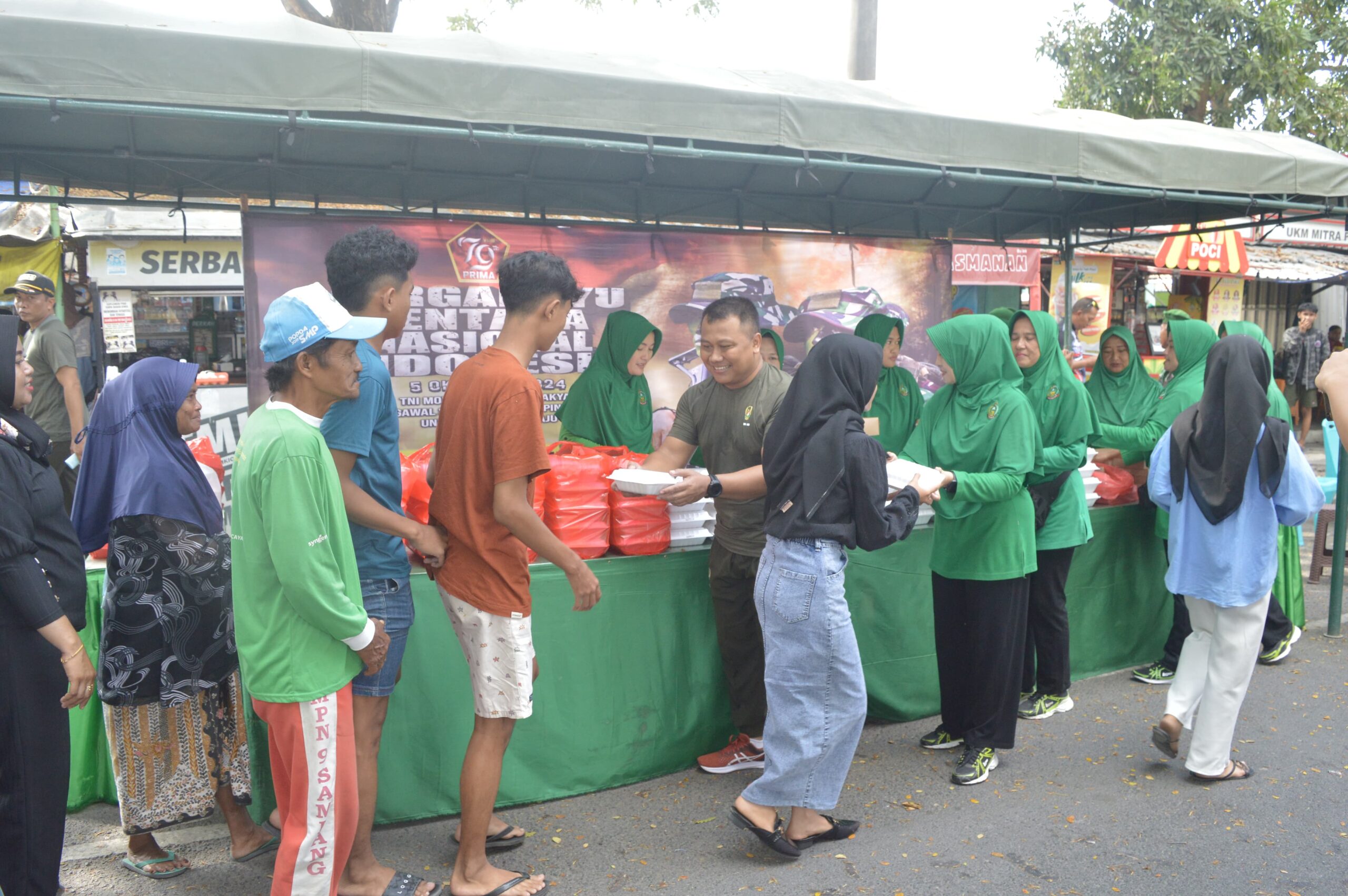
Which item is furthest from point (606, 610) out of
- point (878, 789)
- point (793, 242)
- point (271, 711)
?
point (793, 242)

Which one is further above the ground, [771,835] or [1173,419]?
[1173,419]

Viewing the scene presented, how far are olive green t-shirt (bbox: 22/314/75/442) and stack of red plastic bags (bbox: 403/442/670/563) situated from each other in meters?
3.56

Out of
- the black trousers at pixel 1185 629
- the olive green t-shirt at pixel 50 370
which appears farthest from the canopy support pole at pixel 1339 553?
the olive green t-shirt at pixel 50 370

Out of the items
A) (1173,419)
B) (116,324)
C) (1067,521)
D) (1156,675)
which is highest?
(116,324)

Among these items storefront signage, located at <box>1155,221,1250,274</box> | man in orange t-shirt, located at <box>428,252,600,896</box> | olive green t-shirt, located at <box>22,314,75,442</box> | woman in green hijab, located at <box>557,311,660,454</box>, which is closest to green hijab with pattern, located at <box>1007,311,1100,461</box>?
woman in green hijab, located at <box>557,311,660,454</box>

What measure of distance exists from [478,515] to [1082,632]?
3.51m

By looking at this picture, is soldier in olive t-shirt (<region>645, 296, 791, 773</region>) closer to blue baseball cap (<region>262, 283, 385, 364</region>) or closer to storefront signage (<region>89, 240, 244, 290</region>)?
blue baseball cap (<region>262, 283, 385, 364</region>)

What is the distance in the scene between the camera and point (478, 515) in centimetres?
284

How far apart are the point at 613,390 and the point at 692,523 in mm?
1623

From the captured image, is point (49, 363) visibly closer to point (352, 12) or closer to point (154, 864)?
point (154, 864)

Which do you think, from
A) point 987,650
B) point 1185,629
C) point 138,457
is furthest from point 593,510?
point 1185,629

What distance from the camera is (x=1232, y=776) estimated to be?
3.80m

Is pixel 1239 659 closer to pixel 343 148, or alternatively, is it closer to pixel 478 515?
pixel 478 515

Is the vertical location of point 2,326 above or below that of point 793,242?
below
